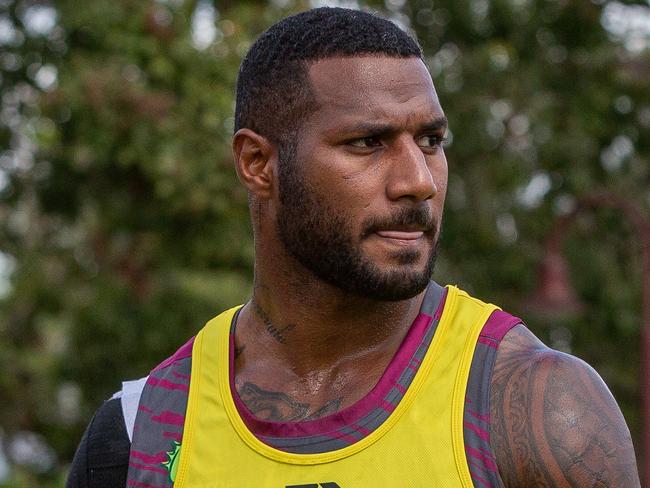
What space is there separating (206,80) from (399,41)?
657 cm

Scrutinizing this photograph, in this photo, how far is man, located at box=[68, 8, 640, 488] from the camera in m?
2.43

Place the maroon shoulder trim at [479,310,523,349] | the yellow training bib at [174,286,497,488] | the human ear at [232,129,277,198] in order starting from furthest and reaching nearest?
the human ear at [232,129,277,198], the maroon shoulder trim at [479,310,523,349], the yellow training bib at [174,286,497,488]

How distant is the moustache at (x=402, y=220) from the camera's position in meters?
2.63

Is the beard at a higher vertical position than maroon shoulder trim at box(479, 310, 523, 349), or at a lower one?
higher

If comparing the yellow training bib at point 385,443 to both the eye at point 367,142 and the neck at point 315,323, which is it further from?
the eye at point 367,142

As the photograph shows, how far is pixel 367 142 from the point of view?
2680 mm

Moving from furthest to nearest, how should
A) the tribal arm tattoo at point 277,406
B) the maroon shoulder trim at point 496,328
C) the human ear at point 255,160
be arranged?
the human ear at point 255,160, the tribal arm tattoo at point 277,406, the maroon shoulder trim at point 496,328

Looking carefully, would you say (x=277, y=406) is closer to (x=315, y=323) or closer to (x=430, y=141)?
(x=315, y=323)

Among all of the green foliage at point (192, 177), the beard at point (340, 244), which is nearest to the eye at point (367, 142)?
the beard at point (340, 244)

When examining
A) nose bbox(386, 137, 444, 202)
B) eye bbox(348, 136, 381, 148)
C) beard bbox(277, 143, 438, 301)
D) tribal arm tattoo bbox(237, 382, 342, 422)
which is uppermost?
eye bbox(348, 136, 381, 148)

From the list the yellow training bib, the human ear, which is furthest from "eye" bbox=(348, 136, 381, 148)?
the yellow training bib

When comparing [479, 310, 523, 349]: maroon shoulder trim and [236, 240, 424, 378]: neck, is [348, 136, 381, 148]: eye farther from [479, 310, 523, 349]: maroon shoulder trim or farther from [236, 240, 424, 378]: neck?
[479, 310, 523, 349]: maroon shoulder trim

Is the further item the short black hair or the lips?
the short black hair

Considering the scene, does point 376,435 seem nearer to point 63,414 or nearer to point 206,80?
point 206,80
